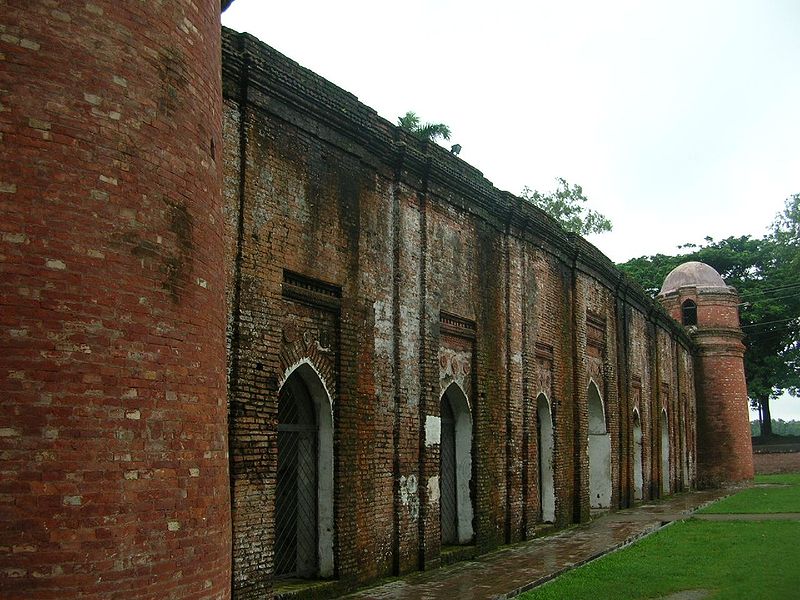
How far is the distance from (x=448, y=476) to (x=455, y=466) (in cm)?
21

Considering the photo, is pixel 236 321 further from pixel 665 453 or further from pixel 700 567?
pixel 665 453

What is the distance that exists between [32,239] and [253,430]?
3.60 meters

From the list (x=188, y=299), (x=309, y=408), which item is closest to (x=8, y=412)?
(x=188, y=299)

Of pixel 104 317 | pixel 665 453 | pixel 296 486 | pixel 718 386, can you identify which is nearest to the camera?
pixel 104 317

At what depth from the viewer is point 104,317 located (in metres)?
4.69

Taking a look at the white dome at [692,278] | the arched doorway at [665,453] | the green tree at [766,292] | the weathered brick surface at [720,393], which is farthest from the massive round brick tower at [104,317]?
the green tree at [766,292]

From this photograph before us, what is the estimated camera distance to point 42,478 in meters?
4.28

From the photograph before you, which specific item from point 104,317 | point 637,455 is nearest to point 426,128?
point 637,455

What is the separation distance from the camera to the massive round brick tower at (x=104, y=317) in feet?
14.2

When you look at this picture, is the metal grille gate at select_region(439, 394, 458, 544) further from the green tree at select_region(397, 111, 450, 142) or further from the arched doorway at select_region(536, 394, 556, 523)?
the green tree at select_region(397, 111, 450, 142)

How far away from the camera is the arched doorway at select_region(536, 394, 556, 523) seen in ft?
50.6

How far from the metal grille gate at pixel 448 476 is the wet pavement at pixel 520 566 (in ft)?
2.04

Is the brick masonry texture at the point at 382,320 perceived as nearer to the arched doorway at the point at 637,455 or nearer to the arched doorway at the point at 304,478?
the arched doorway at the point at 304,478

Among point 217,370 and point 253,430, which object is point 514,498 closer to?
point 253,430
